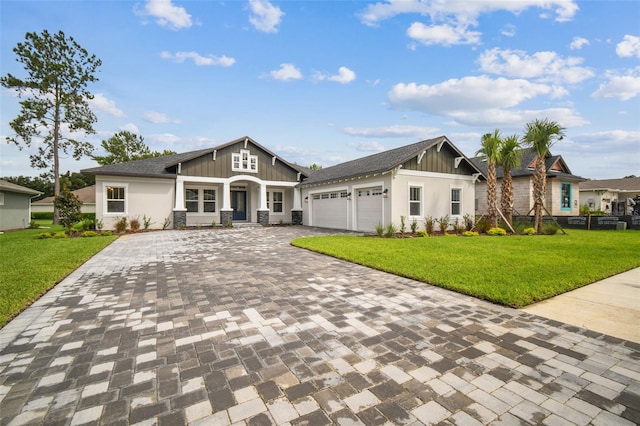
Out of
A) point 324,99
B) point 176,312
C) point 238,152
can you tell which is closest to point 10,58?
point 238,152

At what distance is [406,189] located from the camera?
1420 centimetres

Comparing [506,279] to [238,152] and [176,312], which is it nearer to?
[176,312]

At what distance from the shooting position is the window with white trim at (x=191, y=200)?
18.6 meters

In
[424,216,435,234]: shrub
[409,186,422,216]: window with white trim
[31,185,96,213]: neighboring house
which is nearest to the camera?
[424,216,435,234]: shrub

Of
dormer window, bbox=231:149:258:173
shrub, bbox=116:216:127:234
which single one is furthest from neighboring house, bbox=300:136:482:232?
shrub, bbox=116:216:127:234

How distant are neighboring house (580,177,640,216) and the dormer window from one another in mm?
30108

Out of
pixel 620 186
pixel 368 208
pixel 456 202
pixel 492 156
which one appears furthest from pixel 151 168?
pixel 620 186

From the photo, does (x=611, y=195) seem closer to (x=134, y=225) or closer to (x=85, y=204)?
(x=134, y=225)

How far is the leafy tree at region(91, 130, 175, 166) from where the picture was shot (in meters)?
40.8

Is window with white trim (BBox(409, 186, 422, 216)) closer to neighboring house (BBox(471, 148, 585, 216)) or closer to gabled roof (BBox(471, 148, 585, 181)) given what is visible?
gabled roof (BBox(471, 148, 585, 181))

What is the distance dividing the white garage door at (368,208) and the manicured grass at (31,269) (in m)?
11.4

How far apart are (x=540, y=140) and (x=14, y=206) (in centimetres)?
3271

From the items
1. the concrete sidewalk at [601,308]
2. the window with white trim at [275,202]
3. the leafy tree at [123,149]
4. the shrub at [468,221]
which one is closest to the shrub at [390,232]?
the shrub at [468,221]

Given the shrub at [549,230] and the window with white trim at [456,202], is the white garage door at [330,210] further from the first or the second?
the shrub at [549,230]
